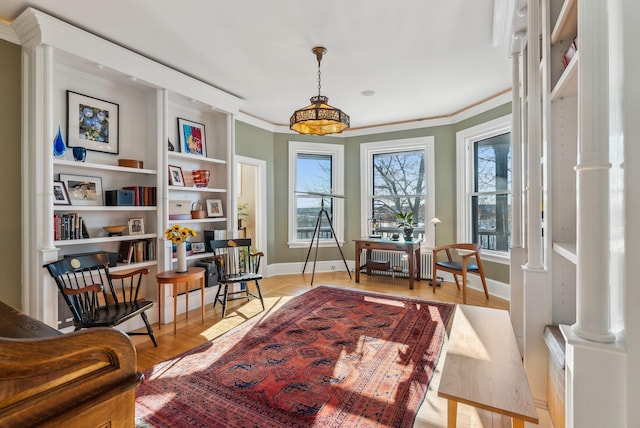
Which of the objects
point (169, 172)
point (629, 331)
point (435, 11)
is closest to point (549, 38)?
point (435, 11)

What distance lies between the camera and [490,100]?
427 centimetres

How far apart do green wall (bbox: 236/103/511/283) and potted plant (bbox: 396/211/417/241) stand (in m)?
0.47

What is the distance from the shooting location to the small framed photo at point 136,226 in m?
3.25

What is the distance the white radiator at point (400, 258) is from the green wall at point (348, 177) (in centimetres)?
34

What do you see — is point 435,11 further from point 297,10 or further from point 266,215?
Answer: point 266,215

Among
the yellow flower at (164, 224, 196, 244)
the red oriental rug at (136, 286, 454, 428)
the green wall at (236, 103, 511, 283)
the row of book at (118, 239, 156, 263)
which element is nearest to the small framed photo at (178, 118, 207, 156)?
the green wall at (236, 103, 511, 283)

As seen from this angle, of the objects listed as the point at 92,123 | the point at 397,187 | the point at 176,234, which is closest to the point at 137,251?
the point at 176,234

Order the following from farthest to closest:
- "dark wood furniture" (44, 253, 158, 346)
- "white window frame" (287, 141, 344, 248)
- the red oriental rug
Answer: "white window frame" (287, 141, 344, 248), "dark wood furniture" (44, 253, 158, 346), the red oriental rug

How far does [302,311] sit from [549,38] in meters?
3.21

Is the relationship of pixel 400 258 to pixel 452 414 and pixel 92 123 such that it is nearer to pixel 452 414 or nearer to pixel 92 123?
pixel 452 414

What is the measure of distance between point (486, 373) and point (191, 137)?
3.96m

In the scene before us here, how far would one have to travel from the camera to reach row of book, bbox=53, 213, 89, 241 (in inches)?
104

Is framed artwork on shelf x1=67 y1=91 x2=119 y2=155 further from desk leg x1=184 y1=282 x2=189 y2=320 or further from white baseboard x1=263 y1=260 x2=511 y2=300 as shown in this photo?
white baseboard x1=263 y1=260 x2=511 y2=300

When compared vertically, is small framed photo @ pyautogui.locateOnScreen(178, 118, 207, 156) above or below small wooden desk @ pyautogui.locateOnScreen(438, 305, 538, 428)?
above
